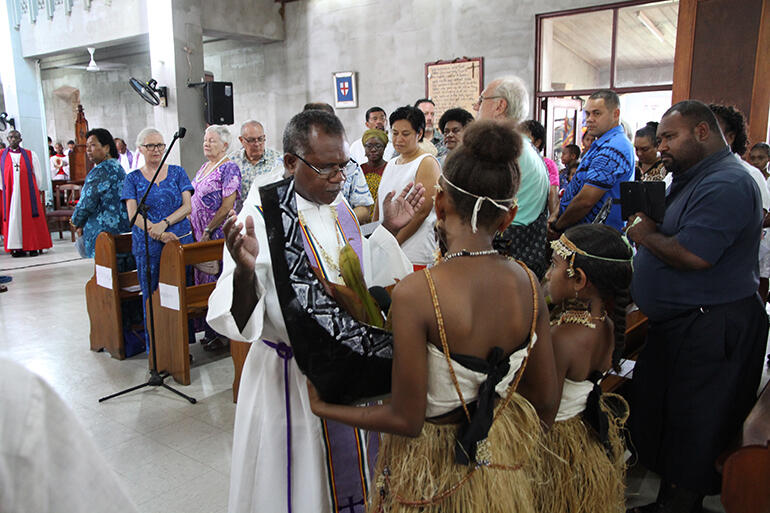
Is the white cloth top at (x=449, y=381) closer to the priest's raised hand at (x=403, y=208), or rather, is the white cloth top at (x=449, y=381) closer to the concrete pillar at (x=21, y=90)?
the priest's raised hand at (x=403, y=208)

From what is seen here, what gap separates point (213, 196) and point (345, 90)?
18.3ft

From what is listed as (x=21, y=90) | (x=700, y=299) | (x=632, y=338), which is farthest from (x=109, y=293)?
(x=21, y=90)

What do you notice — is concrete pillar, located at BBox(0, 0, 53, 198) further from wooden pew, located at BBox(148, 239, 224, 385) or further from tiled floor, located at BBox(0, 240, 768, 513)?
wooden pew, located at BBox(148, 239, 224, 385)

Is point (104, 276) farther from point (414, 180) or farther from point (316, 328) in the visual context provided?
point (316, 328)

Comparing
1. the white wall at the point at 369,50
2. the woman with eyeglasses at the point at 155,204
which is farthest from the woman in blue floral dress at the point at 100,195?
the white wall at the point at 369,50

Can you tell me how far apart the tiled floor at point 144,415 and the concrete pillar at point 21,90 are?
7.63 metres

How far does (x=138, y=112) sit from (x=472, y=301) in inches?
588

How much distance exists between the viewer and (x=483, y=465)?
4.41 ft

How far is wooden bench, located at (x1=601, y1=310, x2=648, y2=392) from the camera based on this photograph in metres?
2.62

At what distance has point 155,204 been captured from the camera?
4113 millimetres

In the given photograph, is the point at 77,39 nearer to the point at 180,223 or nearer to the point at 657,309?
the point at 180,223

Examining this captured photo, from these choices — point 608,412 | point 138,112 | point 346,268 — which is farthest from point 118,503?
point 138,112

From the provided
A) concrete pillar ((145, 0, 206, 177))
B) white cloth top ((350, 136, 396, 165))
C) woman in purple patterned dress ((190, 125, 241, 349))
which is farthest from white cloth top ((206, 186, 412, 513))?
concrete pillar ((145, 0, 206, 177))

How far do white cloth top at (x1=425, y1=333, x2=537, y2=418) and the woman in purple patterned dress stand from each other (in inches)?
130
